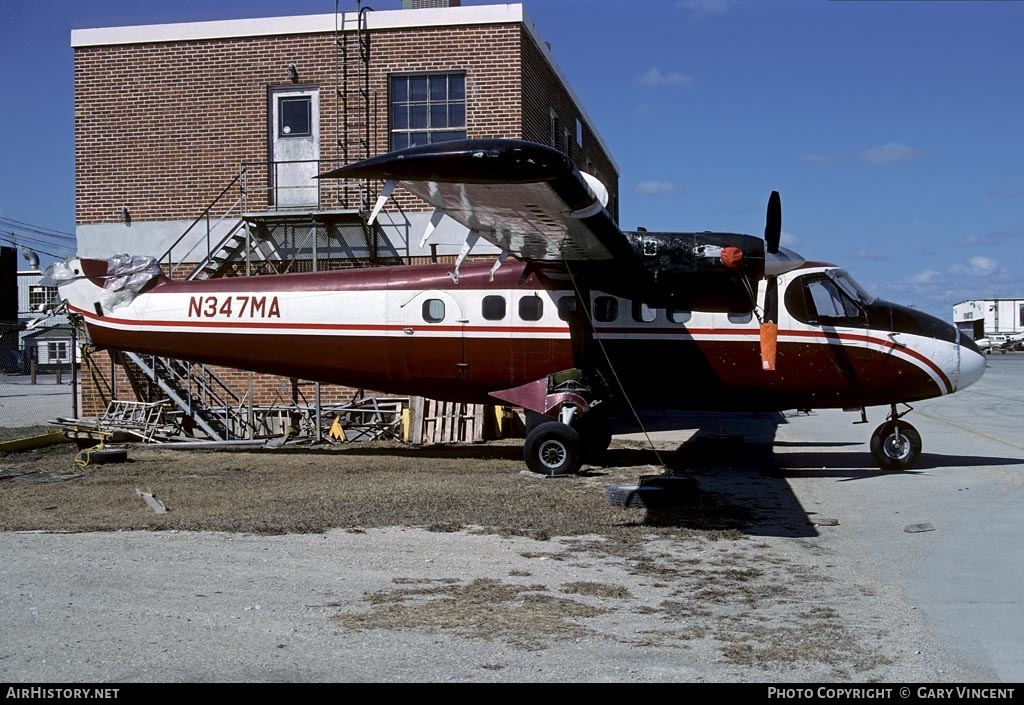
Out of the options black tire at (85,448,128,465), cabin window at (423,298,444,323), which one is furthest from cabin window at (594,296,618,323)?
black tire at (85,448,128,465)

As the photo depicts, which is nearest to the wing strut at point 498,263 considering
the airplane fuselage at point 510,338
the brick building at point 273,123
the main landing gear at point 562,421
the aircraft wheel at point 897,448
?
the airplane fuselage at point 510,338

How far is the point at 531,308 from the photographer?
591 inches

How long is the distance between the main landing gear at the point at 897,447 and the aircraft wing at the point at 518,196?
4313 mm

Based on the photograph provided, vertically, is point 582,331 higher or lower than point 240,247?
lower

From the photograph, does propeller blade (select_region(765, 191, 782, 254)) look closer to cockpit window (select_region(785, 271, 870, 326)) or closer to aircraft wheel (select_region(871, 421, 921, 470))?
cockpit window (select_region(785, 271, 870, 326))

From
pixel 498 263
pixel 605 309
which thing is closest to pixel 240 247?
pixel 498 263

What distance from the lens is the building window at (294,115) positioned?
20.4 meters

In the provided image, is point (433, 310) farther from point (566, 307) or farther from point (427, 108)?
point (427, 108)

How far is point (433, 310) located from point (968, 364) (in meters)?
8.06

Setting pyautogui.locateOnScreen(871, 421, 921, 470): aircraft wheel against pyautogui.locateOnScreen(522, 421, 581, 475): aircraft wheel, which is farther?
pyautogui.locateOnScreen(871, 421, 921, 470): aircraft wheel

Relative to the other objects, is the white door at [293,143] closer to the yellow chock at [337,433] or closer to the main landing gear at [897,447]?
the yellow chock at [337,433]

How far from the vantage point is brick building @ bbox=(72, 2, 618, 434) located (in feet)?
64.8

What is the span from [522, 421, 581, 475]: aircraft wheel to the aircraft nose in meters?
5.75
